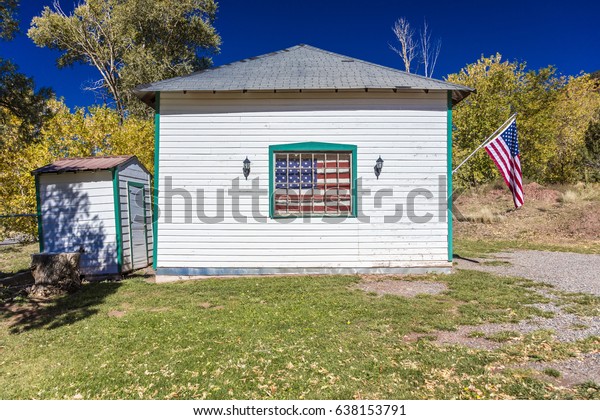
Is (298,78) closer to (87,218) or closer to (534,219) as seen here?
(87,218)

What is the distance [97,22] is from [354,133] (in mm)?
22964

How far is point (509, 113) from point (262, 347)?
65.6 ft

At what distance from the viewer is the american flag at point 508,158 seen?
879 centimetres

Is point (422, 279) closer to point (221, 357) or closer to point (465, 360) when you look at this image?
point (465, 360)

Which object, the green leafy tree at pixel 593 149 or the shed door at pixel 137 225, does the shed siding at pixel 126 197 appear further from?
the green leafy tree at pixel 593 149

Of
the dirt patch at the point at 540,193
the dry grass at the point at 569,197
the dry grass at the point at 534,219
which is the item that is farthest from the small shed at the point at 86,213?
the dirt patch at the point at 540,193

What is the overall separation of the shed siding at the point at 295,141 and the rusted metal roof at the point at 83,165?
4.39ft

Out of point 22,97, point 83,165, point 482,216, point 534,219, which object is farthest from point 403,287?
point 534,219

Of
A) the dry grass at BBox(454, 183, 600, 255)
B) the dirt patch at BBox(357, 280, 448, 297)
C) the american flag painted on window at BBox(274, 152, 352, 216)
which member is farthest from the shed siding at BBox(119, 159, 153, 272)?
the dry grass at BBox(454, 183, 600, 255)

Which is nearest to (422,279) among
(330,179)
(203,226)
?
(330,179)

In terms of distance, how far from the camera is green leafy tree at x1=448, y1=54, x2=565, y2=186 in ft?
63.5

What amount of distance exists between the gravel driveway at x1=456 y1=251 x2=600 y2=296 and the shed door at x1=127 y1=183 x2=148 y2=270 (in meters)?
8.24

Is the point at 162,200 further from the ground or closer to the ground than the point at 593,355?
further from the ground
